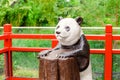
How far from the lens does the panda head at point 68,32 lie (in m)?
4.06

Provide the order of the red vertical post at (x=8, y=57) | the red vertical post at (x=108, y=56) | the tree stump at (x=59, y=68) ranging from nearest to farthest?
the tree stump at (x=59, y=68), the red vertical post at (x=108, y=56), the red vertical post at (x=8, y=57)

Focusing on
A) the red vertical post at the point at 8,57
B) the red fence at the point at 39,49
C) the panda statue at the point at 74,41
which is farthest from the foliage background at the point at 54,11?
the panda statue at the point at 74,41

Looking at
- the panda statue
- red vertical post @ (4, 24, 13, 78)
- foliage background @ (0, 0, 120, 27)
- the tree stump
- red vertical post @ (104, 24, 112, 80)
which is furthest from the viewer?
foliage background @ (0, 0, 120, 27)

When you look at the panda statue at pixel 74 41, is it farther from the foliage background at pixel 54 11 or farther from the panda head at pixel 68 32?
the foliage background at pixel 54 11

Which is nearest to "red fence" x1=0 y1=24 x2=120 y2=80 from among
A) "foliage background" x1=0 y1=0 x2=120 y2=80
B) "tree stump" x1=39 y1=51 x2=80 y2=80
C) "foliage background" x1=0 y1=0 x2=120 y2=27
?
"foliage background" x1=0 y1=0 x2=120 y2=80

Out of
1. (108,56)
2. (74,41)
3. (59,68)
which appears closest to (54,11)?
(108,56)

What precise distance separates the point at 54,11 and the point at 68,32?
4.50 m

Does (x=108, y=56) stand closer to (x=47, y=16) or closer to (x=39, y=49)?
(x=39, y=49)

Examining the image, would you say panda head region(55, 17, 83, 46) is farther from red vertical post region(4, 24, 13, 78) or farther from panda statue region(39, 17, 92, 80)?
red vertical post region(4, 24, 13, 78)

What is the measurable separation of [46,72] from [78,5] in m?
3.87

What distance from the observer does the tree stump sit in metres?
3.95

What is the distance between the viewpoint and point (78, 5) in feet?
25.2

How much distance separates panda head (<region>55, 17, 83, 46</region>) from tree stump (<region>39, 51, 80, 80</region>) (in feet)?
0.79

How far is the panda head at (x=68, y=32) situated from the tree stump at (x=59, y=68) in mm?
240
